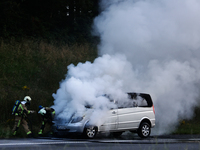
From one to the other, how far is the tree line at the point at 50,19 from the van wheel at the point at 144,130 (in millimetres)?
14891

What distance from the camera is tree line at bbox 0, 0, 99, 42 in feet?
90.5

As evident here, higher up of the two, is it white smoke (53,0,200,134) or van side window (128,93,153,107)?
white smoke (53,0,200,134)

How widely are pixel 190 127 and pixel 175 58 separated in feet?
15.1

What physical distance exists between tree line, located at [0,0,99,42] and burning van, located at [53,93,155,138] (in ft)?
46.9

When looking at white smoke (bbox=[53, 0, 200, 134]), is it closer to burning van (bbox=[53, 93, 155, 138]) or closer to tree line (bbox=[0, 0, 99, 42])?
burning van (bbox=[53, 93, 155, 138])

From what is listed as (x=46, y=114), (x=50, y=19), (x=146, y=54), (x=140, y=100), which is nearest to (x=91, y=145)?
(x=46, y=114)

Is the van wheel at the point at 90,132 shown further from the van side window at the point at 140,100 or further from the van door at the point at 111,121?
the van side window at the point at 140,100

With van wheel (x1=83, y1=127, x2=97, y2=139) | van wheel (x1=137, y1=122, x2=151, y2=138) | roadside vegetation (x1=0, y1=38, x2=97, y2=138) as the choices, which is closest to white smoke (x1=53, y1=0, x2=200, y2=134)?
van wheel (x1=83, y1=127, x2=97, y2=139)

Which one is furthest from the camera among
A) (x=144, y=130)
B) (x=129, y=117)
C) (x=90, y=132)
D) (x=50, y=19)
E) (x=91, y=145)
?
(x=50, y=19)

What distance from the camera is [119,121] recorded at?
15.1 m

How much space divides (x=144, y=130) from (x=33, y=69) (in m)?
11.1

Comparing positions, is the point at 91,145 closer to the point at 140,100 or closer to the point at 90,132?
the point at 90,132

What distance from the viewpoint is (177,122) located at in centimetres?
2067

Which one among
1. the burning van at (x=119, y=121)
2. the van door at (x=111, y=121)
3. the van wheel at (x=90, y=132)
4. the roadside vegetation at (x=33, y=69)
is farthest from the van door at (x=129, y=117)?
the roadside vegetation at (x=33, y=69)
